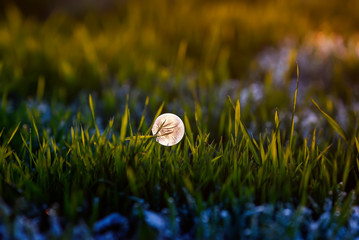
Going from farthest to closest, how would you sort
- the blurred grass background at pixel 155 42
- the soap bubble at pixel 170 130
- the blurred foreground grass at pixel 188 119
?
the blurred grass background at pixel 155 42, the soap bubble at pixel 170 130, the blurred foreground grass at pixel 188 119

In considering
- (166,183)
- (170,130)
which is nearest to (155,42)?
(170,130)

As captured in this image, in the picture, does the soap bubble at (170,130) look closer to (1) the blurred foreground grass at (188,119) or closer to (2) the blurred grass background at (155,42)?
(1) the blurred foreground grass at (188,119)

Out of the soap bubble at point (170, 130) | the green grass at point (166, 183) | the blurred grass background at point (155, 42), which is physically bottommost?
the green grass at point (166, 183)

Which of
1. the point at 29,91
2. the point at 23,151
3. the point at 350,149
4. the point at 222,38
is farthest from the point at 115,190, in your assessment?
the point at 222,38

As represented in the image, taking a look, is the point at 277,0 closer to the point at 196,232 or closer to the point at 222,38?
the point at 222,38

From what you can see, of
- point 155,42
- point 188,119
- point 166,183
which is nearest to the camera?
point 166,183

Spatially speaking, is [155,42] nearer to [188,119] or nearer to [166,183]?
[188,119]

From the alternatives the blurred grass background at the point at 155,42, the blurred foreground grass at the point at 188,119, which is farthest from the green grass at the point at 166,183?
the blurred grass background at the point at 155,42

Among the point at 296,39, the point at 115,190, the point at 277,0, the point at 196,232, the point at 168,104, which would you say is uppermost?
the point at 277,0

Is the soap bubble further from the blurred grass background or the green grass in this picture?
the blurred grass background
